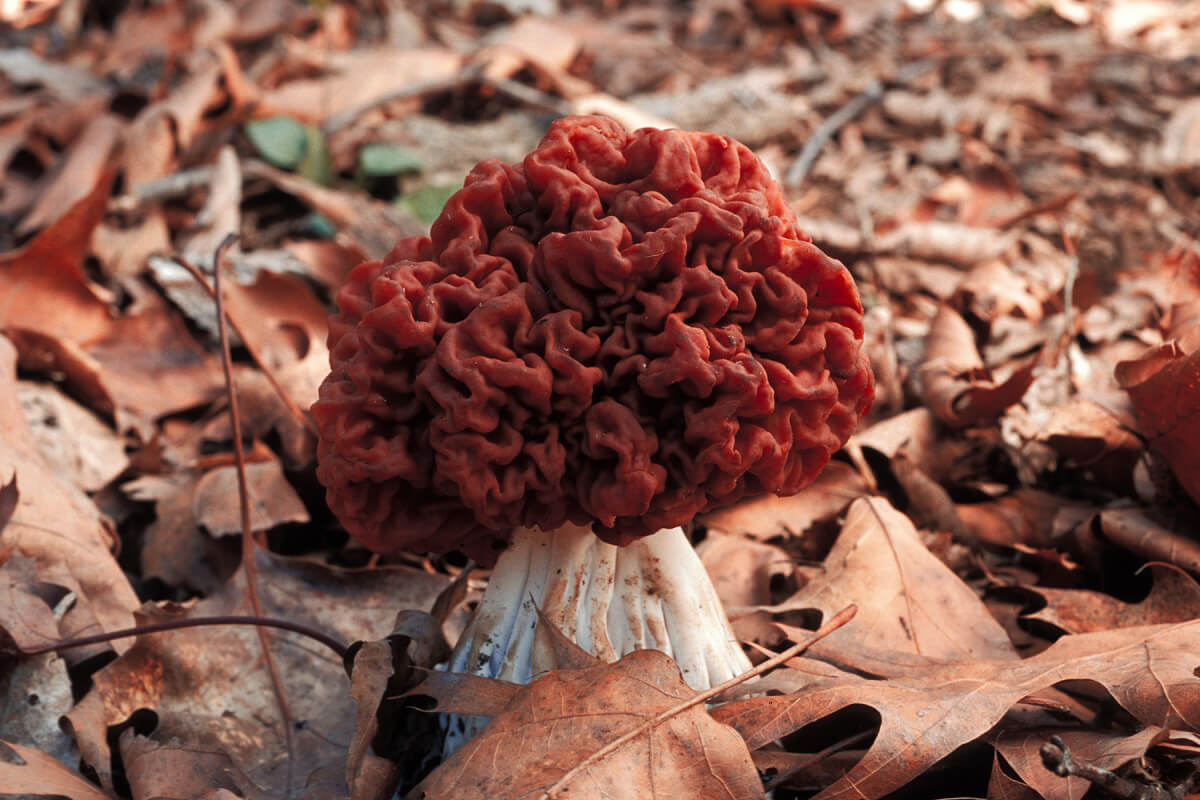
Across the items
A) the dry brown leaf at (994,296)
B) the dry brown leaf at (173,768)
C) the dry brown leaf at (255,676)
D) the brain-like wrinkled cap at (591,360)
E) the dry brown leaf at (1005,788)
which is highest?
the brain-like wrinkled cap at (591,360)

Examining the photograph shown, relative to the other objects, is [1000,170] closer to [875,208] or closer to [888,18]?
[875,208]

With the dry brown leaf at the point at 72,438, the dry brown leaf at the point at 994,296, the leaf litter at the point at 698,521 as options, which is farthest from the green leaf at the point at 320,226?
the dry brown leaf at the point at 994,296

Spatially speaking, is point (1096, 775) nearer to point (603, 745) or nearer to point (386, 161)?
point (603, 745)

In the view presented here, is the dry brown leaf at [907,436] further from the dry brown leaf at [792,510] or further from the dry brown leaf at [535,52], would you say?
the dry brown leaf at [535,52]

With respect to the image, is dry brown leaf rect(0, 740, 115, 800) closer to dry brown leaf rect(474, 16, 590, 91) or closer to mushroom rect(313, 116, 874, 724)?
mushroom rect(313, 116, 874, 724)

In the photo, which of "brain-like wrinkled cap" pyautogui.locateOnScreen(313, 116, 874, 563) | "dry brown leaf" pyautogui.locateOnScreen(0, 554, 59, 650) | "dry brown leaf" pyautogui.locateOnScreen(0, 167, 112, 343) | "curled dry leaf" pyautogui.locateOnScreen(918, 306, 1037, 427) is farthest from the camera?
"dry brown leaf" pyautogui.locateOnScreen(0, 167, 112, 343)

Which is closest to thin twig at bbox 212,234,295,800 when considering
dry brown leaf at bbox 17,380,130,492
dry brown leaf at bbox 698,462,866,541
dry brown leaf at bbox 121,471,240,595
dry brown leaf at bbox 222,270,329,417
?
dry brown leaf at bbox 121,471,240,595

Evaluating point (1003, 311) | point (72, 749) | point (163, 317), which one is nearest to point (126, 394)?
point (163, 317)
